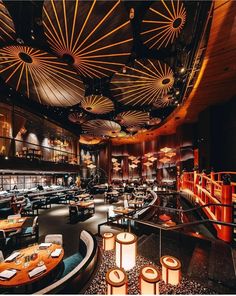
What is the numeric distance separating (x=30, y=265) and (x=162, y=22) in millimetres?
5594

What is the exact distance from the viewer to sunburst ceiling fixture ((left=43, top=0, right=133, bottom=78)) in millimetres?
2490

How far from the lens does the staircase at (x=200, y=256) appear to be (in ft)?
8.72

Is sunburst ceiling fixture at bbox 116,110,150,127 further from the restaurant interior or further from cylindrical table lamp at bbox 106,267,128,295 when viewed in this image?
cylindrical table lamp at bbox 106,267,128,295

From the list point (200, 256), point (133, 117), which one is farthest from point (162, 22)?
point (133, 117)

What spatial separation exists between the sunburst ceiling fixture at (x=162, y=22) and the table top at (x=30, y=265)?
5.27 meters

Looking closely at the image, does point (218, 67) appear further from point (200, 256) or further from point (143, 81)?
point (200, 256)

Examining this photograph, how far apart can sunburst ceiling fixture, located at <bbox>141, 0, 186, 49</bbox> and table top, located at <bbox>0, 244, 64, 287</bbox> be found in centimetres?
527

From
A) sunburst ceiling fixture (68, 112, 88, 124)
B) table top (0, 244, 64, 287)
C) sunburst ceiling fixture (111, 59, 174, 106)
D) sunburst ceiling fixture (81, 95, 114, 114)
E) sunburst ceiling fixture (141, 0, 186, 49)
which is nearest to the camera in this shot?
table top (0, 244, 64, 287)

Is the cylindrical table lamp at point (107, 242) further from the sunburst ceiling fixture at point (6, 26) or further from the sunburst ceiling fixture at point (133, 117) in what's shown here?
the sunburst ceiling fixture at point (133, 117)

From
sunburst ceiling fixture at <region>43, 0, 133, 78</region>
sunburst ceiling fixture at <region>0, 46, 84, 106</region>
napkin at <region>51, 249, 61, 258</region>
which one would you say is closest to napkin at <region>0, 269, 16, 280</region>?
napkin at <region>51, 249, 61, 258</region>

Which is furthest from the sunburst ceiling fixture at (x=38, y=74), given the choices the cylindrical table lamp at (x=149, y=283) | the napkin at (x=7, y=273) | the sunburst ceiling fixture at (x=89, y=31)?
the napkin at (x=7, y=273)

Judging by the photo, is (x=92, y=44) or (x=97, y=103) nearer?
(x=92, y=44)

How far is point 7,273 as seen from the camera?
2.77 m

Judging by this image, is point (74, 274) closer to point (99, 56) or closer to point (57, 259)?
point (57, 259)
